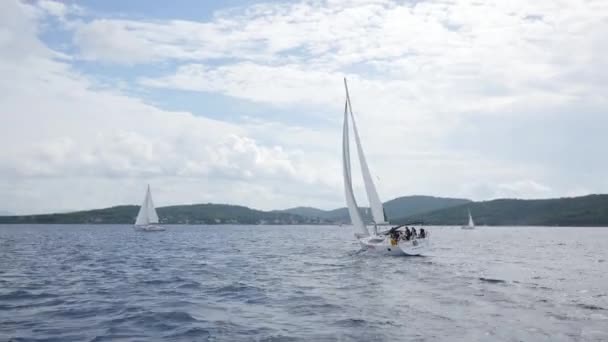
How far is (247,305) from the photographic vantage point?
24.3 meters

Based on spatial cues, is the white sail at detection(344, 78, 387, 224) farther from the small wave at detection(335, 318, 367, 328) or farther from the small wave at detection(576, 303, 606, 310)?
the small wave at detection(335, 318, 367, 328)

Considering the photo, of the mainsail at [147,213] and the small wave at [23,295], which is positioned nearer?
the small wave at [23,295]

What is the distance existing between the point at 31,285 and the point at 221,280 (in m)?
10.6

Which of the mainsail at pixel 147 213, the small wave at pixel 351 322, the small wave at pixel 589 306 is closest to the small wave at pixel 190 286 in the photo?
the small wave at pixel 351 322

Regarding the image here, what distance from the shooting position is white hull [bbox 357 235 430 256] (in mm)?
52531

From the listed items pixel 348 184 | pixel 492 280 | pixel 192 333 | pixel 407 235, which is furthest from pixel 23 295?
pixel 407 235

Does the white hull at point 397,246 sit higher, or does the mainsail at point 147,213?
the mainsail at point 147,213

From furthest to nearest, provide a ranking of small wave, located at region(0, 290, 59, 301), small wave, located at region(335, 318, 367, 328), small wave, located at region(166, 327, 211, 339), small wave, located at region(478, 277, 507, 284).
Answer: small wave, located at region(478, 277, 507, 284) < small wave, located at region(0, 290, 59, 301) < small wave, located at region(335, 318, 367, 328) < small wave, located at region(166, 327, 211, 339)

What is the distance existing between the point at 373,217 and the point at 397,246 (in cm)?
468

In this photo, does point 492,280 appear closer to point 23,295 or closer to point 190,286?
point 190,286

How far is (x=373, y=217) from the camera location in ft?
183

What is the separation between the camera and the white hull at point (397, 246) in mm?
52531

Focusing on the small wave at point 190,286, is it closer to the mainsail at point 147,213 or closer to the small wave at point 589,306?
the small wave at point 589,306

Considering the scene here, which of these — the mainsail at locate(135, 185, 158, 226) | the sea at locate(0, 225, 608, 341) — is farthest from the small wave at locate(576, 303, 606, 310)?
the mainsail at locate(135, 185, 158, 226)
